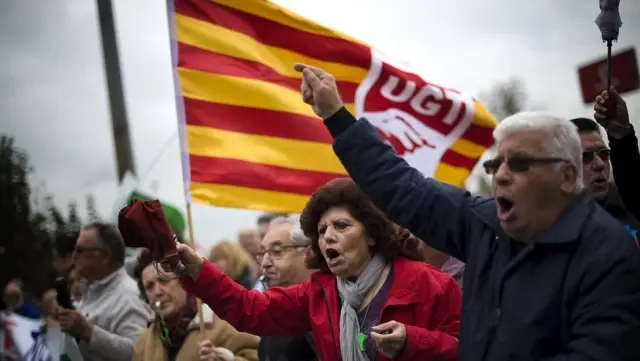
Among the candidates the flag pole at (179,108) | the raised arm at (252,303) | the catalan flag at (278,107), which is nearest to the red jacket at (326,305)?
the raised arm at (252,303)

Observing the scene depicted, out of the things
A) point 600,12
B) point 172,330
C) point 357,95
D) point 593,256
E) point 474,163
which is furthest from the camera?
point 474,163

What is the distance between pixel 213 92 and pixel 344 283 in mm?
2181

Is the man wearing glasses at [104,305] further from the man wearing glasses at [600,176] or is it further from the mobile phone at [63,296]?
the man wearing glasses at [600,176]

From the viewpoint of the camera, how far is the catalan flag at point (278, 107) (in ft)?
17.7

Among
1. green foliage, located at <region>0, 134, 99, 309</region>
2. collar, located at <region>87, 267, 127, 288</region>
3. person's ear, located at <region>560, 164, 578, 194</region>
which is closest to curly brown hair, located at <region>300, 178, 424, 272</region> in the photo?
person's ear, located at <region>560, 164, 578, 194</region>

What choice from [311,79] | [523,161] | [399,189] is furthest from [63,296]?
[523,161]

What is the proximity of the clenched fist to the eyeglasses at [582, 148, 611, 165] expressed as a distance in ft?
A: 4.60

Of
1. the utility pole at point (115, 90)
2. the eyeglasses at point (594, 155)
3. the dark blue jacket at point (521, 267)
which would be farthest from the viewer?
the utility pole at point (115, 90)

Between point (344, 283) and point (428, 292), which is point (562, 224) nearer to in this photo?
point (428, 292)

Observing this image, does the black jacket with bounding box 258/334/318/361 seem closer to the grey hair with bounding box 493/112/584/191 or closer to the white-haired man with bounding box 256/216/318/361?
the white-haired man with bounding box 256/216/318/361

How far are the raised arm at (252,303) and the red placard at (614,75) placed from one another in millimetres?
1841

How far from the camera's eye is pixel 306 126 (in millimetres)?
5805

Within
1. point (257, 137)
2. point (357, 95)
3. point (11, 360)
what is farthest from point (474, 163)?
point (11, 360)

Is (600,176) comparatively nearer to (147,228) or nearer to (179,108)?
(147,228)
